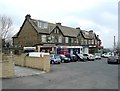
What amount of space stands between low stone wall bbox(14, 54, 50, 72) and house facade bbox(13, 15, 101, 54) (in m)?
20.5

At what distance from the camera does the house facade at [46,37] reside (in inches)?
1917

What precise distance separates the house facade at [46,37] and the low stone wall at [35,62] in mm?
20497

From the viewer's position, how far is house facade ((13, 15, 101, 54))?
1917 inches

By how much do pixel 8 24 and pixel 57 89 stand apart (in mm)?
46837

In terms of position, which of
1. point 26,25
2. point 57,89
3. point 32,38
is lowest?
point 57,89

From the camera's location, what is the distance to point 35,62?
77.0 feet

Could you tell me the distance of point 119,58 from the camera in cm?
3403

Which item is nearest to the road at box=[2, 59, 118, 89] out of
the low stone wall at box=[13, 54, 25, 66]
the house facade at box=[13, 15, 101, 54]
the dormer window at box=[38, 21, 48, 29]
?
the low stone wall at box=[13, 54, 25, 66]

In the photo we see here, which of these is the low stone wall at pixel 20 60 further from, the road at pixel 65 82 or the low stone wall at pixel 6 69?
the low stone wall at pixel 6 69

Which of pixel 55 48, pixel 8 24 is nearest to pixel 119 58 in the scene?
pixel 55 48

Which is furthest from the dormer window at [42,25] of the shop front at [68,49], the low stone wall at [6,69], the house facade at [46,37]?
the low stone wall at [6,69]

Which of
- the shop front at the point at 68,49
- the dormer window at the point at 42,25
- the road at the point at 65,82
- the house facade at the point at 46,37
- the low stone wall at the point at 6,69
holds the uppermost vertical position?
the dormer window at the point at 42,25

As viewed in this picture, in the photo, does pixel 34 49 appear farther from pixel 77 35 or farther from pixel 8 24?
pixel 77 35

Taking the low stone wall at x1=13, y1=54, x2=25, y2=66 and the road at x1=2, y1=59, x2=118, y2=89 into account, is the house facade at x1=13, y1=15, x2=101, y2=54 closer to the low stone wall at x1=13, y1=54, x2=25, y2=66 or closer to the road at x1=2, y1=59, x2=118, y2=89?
the low stone wall at x1=13, y1=54, x2=25, y2=66
